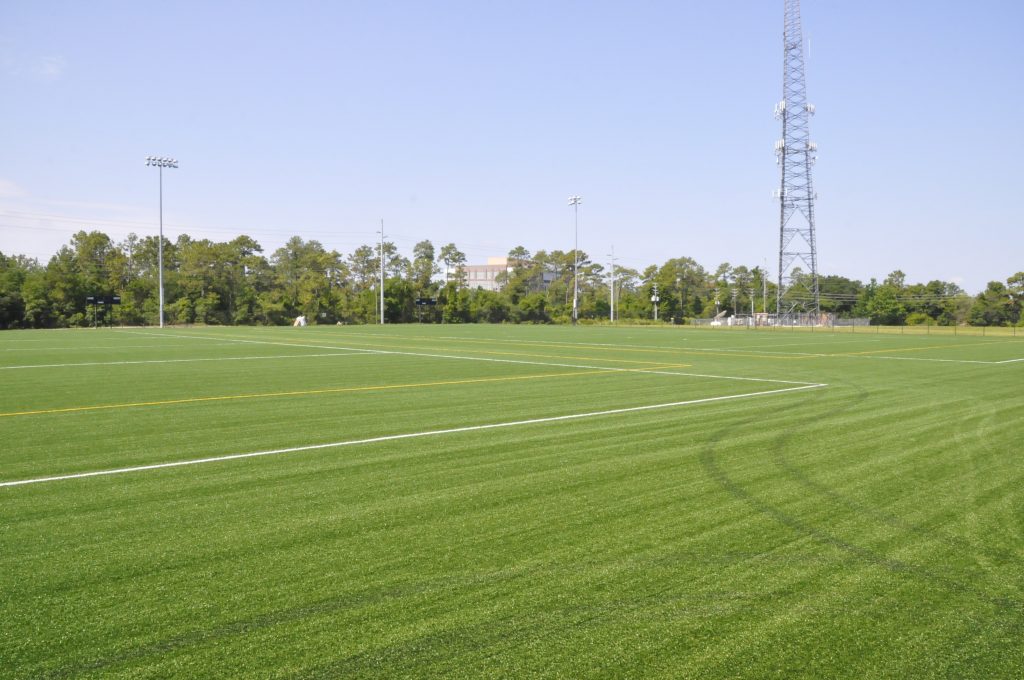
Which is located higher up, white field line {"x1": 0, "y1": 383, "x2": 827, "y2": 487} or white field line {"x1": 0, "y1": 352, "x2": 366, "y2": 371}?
white field line {"x1": 0, "y1": 352, "x2": 366, "y2": 371}

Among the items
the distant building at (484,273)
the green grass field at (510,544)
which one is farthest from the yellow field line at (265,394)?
the distant building at (484,273)

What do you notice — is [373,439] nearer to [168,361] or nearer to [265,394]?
[265,394]

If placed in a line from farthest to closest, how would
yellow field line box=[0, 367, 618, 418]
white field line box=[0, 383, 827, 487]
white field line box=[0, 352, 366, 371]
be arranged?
white field line box=[0, 352, 366, 371], yellow field line box=[0, 367, 618, 418], white field line box=[0, 383, 827, 487]

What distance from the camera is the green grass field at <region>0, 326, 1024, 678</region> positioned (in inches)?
121

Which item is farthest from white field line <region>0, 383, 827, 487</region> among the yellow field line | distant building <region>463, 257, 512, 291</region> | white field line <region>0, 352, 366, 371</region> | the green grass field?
distant building <region>463, 257, 512, 291</region>

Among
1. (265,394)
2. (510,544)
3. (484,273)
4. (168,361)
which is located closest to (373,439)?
(510,544)

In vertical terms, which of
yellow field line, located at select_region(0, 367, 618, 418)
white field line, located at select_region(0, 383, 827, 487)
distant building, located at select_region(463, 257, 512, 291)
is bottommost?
white field line, located at select_region(0, 383, 827, 487)

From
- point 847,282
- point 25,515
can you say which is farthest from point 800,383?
point 847,282

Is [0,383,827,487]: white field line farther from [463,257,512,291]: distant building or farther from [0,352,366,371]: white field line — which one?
[463,257,512,291]: distant building

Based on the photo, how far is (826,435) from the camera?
838 centimetres

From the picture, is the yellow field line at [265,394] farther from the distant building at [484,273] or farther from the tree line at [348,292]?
the distant building at [484,273]

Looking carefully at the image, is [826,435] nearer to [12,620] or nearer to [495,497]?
[495,497]

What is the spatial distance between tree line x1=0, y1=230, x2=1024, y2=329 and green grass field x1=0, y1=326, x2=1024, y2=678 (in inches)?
2733

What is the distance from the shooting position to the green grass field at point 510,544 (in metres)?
3.08
